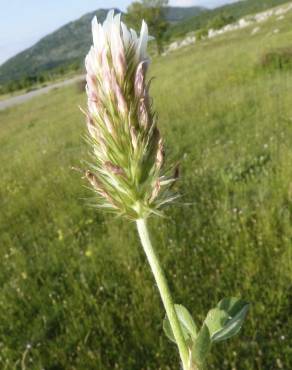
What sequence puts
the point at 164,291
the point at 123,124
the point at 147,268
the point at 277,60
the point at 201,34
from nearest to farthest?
the point at 164,291 < the point at 123,124 < the point at 147,268 < the point at 277,60 < the point at 201,34

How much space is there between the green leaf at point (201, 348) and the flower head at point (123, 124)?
12.2 inches

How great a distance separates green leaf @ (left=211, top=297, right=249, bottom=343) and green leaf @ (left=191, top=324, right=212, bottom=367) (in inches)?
3.1

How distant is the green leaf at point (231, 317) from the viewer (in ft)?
3.61

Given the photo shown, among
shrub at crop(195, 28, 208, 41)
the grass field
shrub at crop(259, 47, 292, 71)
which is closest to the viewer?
the grass field

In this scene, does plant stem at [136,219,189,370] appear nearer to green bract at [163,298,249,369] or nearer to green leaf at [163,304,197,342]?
green bract at [163,298,249,369]

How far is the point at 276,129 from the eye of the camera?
25.3ft

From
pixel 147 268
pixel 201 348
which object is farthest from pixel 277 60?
pixel 201 348

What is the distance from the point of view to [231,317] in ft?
3.84

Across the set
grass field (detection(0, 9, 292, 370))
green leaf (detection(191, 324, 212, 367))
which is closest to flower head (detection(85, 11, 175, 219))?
green leaf (detection(191, 324, 212, 367))

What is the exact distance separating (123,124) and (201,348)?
55 cm

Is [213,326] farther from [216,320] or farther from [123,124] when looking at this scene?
[123,124]

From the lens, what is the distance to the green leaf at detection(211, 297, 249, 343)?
1100 millimetres

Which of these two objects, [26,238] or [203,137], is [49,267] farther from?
[203,137]

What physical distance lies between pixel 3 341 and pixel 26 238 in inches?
90.8
